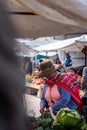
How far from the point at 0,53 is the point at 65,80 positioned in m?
4.08

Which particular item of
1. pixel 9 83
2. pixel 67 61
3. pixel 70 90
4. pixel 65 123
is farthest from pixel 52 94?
pixel 67 61

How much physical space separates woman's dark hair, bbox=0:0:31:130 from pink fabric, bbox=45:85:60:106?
13.0ft

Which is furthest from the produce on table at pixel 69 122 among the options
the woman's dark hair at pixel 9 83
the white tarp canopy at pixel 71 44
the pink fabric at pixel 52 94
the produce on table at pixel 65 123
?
the white tarp canopy at pixel 71 44

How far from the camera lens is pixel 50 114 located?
4.13m

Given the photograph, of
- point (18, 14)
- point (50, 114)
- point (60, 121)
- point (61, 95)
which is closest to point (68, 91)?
point (61, 95)

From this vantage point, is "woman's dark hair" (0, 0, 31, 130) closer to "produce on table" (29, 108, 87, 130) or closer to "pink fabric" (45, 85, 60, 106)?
"produce on table" (29, 108, 87, 130)

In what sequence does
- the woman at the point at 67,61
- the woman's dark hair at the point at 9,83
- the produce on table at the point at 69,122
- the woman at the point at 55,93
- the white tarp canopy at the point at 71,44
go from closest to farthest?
1. the woman's dark hair at the point at 9,83
2. the produce on table at the point at 69,122
3. the woman at the point at 55,93
4. the white tarp canopy at the point at 71,44
5. the woman at the point at 67,61

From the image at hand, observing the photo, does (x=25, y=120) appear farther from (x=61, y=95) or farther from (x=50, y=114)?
(x=61, y=95)

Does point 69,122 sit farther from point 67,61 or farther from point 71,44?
point 67,61

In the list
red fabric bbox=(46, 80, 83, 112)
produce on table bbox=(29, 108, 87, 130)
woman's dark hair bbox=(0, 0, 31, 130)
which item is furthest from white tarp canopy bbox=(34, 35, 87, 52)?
woman's dark hair bbox=(0, 0, 31, 130)

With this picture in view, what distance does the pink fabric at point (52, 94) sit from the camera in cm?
447

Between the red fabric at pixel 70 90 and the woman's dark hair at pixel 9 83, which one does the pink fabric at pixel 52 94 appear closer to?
the red fabric at pixel 70 90

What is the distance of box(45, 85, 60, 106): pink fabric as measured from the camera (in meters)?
4.47

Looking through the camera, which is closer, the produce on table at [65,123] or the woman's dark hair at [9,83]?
the woman's dark hair at [9,83]
